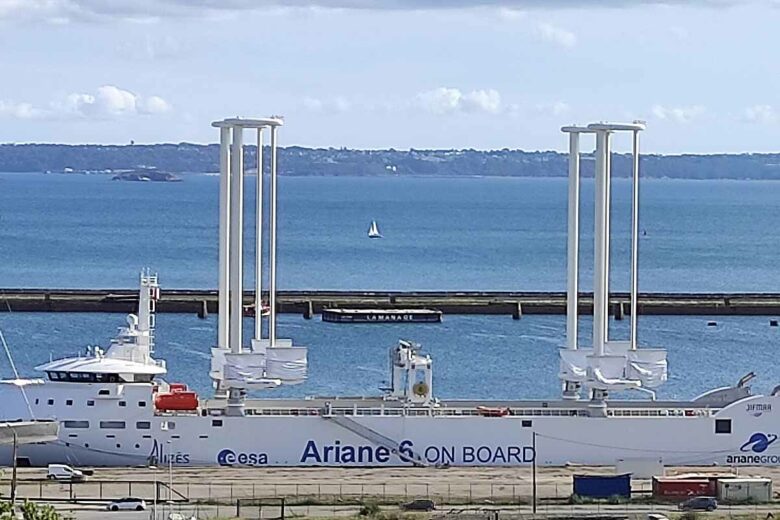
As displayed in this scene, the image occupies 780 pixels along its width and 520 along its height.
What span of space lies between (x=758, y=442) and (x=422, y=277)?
76.3 meters

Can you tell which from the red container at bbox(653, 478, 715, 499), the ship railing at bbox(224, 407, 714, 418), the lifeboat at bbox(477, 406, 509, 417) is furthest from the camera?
the lifeboat at bbox(477, 406, 509, 417)

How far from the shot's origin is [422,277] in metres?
120

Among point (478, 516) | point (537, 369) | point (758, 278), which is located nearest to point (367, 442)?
point (478, 516)

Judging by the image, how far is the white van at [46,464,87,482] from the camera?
1583 inches

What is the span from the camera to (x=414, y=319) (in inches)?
3396

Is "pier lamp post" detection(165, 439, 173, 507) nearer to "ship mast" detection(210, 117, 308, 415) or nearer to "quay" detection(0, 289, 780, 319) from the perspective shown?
"ship mast" detection(210, 117, 308, 415)

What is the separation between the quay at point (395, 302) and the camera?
88.2 m

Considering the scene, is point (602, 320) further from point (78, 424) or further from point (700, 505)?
point (78, 424)

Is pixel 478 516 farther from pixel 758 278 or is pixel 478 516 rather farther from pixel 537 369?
pixel 758 278

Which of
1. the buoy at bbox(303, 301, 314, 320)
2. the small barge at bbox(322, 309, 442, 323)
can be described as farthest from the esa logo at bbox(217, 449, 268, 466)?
the buoy at bbox(303, 301, 314, 320)

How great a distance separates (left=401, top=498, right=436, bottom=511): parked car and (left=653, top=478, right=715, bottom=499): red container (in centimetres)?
476

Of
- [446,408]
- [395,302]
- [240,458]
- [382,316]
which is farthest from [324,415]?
[395,302]

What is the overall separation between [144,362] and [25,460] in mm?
3483

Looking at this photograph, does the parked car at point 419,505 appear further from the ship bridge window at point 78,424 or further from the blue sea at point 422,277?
the blue sea at point 422,277
